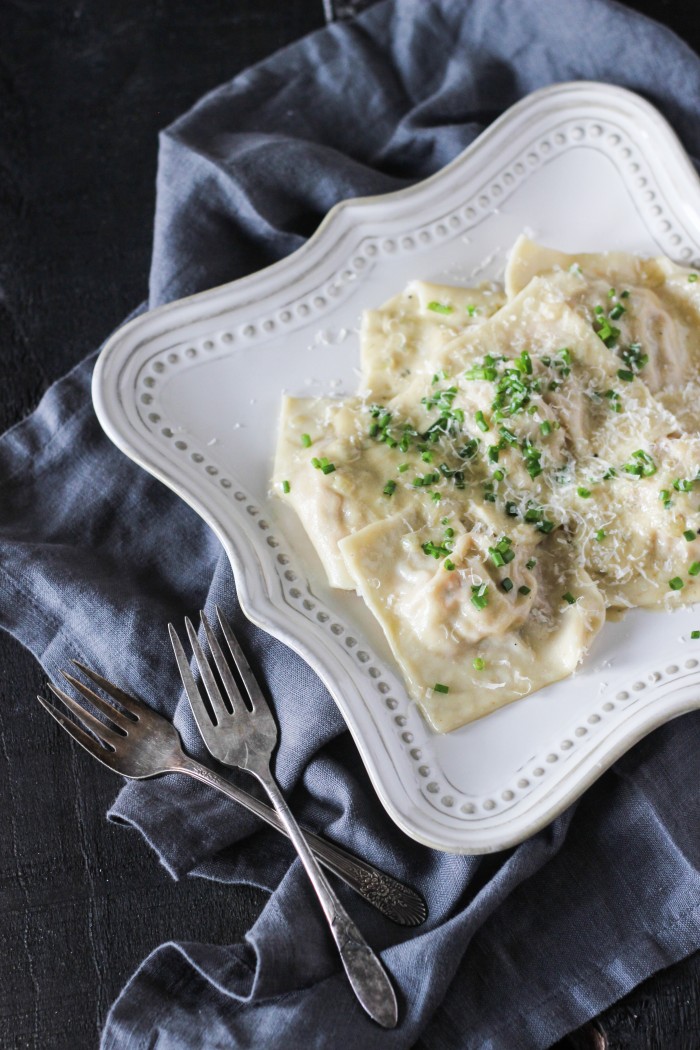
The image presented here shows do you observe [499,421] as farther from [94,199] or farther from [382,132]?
[94,199]

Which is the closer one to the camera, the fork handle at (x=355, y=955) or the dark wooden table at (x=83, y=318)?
the fork handle at (x=355, y=955)

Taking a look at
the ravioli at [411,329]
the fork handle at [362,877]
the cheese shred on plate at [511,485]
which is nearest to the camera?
the cheese shred on plate at [511,485]

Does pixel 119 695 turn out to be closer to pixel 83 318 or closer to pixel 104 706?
pixel 104 706

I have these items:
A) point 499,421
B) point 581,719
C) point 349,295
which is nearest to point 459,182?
point 349,295

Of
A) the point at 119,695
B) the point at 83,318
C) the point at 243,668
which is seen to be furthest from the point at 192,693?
the point at 83,318

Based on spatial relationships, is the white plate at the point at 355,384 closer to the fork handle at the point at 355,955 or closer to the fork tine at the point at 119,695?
the fork handle at the point at 355,955

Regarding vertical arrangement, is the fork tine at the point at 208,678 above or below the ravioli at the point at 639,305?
below

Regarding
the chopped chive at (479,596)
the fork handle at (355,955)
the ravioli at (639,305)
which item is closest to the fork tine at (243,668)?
the fork handle at (355,955)
